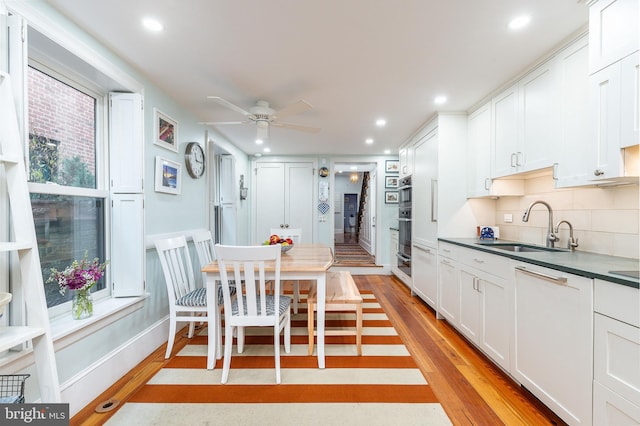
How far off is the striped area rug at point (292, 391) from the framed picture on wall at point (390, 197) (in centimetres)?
339

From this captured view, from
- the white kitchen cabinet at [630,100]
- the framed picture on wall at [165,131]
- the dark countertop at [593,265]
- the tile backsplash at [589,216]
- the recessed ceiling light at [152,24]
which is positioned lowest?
the dark countertop at [593,265]

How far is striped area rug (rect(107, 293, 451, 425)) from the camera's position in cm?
159

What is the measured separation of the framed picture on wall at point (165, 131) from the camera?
8.18 ft

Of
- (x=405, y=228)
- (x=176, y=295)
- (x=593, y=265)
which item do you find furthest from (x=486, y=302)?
(x=176, y=295)

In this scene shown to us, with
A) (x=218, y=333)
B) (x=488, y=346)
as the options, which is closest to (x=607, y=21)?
(x=488, y=346)

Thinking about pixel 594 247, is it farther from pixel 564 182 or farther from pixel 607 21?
pixel 607 21

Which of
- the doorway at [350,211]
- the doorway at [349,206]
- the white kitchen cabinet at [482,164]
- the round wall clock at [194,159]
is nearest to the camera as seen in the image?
the white kitchen cabinet at [482,164]

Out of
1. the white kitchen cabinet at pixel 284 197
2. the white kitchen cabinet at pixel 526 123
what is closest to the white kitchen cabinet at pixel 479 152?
the white kitchen cabinet at pixel 526 123

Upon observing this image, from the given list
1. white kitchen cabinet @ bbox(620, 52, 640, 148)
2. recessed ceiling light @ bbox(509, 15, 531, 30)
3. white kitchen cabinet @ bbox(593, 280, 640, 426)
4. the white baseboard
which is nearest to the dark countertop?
white kitchen cabinet @ bbox(593, 280, 640, 426)

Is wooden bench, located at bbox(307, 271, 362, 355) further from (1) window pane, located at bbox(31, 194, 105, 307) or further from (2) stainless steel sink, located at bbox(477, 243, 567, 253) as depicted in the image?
(1) window pane, located at bbox(31, 194, 105, 307)

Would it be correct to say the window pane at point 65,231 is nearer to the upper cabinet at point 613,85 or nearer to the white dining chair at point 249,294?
the white dining chair at point 249,294

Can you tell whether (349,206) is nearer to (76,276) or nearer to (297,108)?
(297,108)

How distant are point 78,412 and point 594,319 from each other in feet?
9.48

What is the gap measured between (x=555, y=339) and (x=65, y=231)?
3105 millimetres
